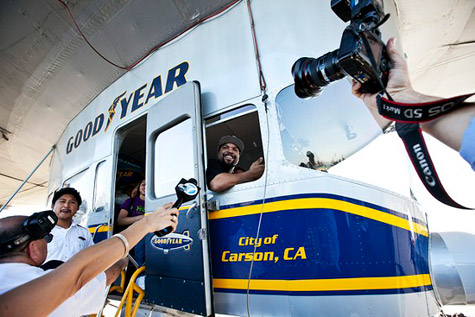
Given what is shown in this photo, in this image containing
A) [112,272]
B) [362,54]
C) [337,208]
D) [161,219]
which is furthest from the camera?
[337,208]

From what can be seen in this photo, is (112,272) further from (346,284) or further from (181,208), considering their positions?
(346,284)

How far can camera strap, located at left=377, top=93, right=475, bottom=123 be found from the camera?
656 millimetres

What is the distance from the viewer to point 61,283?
2.55ft

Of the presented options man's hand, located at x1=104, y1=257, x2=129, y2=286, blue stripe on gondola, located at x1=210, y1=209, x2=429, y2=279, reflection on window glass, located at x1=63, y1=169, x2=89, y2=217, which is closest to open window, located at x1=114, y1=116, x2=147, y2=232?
reflection on window glass, located at x1=63, y1=169, x2=89, y2=217

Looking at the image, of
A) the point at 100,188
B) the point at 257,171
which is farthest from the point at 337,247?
the point at 100,188

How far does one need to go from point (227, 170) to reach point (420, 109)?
6.13 feet

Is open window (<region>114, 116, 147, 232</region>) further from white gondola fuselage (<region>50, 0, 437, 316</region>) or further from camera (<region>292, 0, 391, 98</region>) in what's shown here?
camera (<region>292, 0, 391, 98</region>)

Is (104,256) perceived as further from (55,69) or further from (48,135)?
(48,135)

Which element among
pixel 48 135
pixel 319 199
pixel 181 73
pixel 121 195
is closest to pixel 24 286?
pixel 319 199

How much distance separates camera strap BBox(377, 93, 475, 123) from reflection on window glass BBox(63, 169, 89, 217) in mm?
3869

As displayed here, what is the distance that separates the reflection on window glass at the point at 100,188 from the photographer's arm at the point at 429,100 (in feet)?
11.0

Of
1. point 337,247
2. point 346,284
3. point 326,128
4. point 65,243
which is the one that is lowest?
point 346,284

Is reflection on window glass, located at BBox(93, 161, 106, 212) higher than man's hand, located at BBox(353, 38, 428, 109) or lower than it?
higher

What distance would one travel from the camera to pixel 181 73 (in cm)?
279
